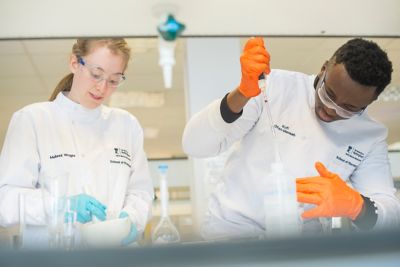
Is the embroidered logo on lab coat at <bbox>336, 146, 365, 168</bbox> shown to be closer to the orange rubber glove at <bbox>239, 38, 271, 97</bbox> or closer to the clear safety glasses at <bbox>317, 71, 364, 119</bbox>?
the clear safety glasses at <bbox>317, 71, 364, 119</bbox>

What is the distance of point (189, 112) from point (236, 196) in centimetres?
97

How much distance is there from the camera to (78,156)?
63.4 inches

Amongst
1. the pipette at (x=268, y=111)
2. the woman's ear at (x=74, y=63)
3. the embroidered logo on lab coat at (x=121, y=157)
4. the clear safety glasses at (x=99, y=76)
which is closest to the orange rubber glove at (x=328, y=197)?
the pipette at (x=268, y=111)

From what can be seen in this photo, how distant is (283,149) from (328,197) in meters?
0.33

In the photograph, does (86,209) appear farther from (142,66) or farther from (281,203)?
(142,66)

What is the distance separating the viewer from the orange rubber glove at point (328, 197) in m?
1.29

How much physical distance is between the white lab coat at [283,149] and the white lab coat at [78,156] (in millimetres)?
247

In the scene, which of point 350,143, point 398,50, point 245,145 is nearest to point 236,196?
point 245,145

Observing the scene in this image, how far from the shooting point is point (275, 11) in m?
1.57

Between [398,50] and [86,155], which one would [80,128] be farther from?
[398,50]

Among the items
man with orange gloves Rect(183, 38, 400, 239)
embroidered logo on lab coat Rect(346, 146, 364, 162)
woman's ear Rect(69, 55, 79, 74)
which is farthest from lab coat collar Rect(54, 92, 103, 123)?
embroidered logo on lab coat Rect(346, 146, 364, 162)

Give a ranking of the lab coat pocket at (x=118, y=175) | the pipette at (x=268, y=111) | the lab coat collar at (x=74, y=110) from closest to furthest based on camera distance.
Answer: the pipette at (x=268, y=111) → the lab coat pocket at (x=118, y=175) → the lab coat collar at (x=74, y=110)

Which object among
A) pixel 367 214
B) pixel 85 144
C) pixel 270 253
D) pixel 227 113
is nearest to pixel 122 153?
pixel 85 144

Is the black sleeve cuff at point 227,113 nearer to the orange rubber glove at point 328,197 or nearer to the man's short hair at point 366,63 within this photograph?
the orange rubber glove at point 328,197
